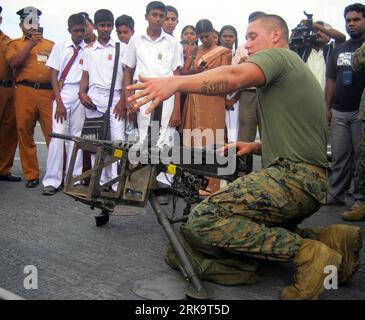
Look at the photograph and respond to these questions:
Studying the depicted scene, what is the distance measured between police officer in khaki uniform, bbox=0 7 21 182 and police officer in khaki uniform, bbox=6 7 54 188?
0.17 metres

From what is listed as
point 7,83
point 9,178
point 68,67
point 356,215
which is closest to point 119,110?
point 68,67

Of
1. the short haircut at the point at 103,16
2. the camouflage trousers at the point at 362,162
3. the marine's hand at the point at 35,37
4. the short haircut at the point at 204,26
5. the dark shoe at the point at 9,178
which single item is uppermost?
the short haircut at the point at 103,16

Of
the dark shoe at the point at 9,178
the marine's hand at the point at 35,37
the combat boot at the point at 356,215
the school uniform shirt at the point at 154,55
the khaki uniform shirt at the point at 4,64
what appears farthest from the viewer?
the dark shoe at the point at 9,178

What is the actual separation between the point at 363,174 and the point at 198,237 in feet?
7.97

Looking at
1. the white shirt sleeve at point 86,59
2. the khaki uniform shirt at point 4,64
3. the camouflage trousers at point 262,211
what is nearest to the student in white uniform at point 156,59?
the white shirt sleeve at point 86,59

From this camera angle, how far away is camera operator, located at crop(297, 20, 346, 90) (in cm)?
557

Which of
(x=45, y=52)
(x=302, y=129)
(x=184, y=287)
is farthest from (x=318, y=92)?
(x=45, y=52)

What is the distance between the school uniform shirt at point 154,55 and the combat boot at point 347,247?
2.80 meters

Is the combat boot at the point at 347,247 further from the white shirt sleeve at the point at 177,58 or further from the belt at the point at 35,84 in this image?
the belt at the point at 35,84

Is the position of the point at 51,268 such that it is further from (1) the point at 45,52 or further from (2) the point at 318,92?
(1) the point at 45,52

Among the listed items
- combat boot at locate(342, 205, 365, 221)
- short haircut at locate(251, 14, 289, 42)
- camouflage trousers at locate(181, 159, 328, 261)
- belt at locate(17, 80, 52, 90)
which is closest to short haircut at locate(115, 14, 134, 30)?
belt at locate(17, 80, 52, 90)

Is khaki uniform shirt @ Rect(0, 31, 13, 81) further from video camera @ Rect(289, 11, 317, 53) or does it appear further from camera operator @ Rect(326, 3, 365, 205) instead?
camera operator @ Rect(326, 3, 365, 205)

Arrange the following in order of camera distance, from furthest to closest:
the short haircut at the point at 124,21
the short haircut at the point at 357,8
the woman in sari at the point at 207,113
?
the short haircut at the point at 124,21 → the woman in sari at the point at 207,113 → the short haircut at the point at 357,8

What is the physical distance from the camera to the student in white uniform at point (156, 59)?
5.18 metres
